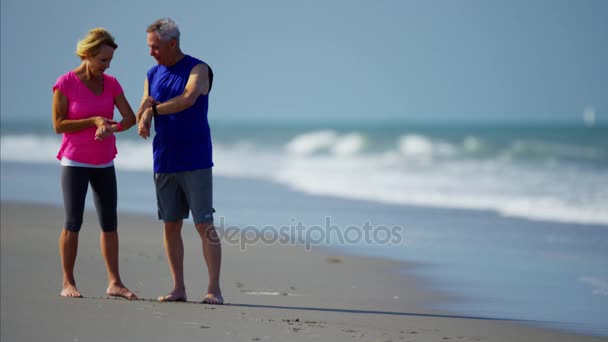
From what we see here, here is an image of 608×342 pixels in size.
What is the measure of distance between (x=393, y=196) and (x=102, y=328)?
9.70 m

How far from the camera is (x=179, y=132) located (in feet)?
17.1

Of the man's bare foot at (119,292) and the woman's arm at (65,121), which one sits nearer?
the woman's arm at (65,121)

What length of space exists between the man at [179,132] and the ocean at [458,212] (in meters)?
1.79

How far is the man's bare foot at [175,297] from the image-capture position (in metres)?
5.32

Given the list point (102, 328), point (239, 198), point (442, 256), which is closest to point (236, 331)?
point (102, 328)

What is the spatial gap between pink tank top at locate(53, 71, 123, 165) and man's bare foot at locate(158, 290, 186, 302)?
2.97 ft

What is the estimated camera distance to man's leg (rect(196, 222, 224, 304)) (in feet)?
17.5

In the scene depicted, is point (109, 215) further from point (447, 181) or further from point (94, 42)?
point (447, 181)

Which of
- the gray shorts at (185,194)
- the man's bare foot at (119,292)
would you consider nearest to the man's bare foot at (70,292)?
the man's bare foot at (119,292)

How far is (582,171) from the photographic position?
835 inches

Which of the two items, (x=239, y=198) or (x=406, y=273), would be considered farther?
(x=239, y=198)

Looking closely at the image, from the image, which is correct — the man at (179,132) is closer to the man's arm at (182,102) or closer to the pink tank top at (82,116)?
the man's arm at (182,102)

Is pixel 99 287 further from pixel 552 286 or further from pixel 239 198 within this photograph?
pixel 239 198

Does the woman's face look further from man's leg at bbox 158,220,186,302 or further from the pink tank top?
man's leg at bbox 158,220,186,302
